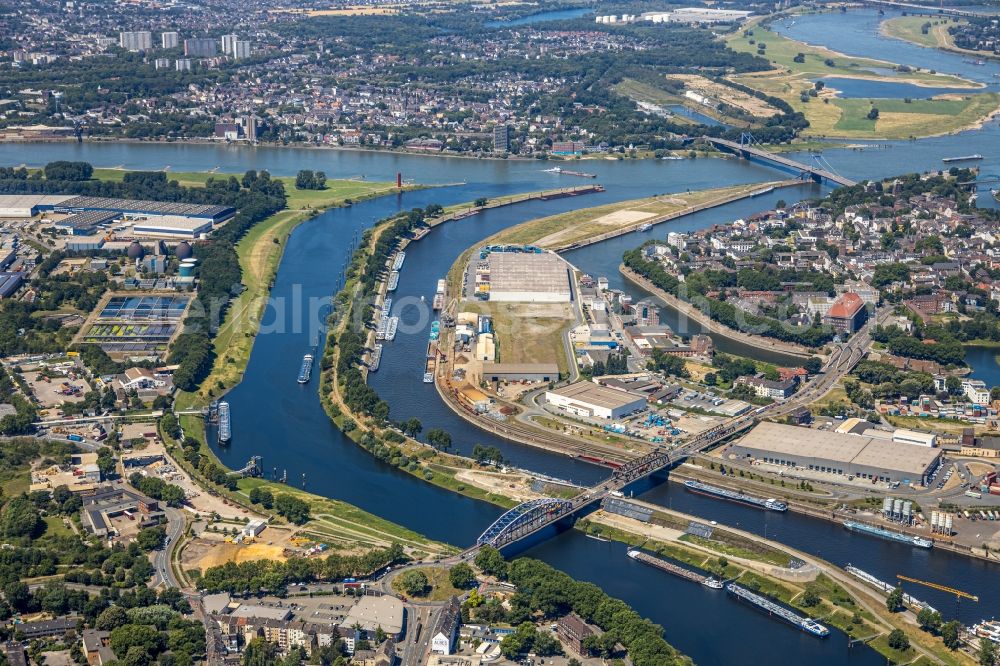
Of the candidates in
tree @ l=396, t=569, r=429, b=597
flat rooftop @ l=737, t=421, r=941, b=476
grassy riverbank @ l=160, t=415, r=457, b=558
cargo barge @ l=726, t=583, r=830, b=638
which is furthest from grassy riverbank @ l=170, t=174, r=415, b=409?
cargo barge @ l=726, t=583, r=830, b=638

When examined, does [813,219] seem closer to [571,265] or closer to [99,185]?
[571,265]

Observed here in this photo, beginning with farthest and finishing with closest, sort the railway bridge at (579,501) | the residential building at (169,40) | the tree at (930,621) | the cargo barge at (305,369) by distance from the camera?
the residential building at (169,40)
the cargo barge at (305,369)
the railway bridge at (579,501)
the tree at (930,621)

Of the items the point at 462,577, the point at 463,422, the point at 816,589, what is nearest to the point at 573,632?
the point at 462,577

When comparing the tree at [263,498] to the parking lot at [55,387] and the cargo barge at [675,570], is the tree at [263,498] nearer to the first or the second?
the cargo barge at [675,570]

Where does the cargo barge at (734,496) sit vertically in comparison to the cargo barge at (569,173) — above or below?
below

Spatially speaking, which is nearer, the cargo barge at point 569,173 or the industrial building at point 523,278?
the industrial building at point 523,278

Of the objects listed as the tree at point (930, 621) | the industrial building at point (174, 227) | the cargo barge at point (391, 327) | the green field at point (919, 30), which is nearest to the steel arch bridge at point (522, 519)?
the tree at point (930, 621)

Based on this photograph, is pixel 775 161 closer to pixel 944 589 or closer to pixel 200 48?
pixel 944 589
